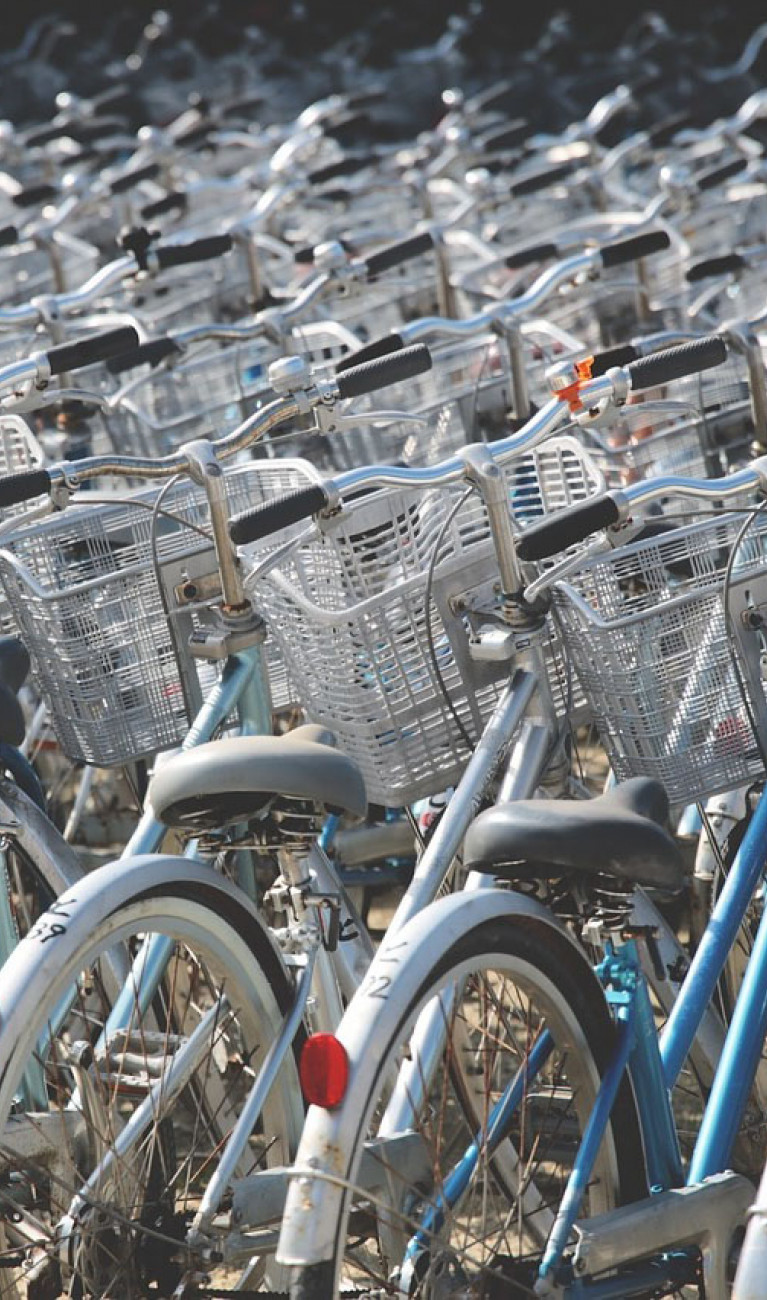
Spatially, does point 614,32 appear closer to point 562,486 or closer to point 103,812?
point 103,812

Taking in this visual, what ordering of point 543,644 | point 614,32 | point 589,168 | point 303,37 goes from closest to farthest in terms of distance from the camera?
point 543,644
point 589,168
point 614,32
point 303,37

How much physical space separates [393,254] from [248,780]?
3.73m

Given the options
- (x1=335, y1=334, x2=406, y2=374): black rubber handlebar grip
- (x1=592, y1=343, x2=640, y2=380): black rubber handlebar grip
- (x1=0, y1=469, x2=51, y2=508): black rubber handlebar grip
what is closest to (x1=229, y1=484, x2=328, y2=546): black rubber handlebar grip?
(x1=0, y1=469, x2=51, y2=508): black rubber handlebar grip

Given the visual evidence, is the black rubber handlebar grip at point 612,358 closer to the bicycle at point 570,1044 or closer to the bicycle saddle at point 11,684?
the bicycle at point 570,1044

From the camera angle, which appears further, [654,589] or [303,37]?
[303,37]

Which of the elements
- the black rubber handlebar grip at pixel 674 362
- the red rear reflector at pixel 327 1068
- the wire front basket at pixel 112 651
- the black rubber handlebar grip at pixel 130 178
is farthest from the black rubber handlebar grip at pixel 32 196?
the red rear reflector at pixel 327 1068

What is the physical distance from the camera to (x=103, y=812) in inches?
250

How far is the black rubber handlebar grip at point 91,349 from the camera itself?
486 centimetres

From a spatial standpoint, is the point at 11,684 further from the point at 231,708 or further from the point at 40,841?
the point at 231,708

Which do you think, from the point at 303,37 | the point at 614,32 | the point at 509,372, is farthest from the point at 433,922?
the point at 303,37

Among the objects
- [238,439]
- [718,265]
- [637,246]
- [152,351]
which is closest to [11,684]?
[238,439]

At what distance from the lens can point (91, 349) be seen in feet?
16.0

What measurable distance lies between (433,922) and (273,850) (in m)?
0.54

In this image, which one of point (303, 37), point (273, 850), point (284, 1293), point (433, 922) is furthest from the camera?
point (303, 37)
